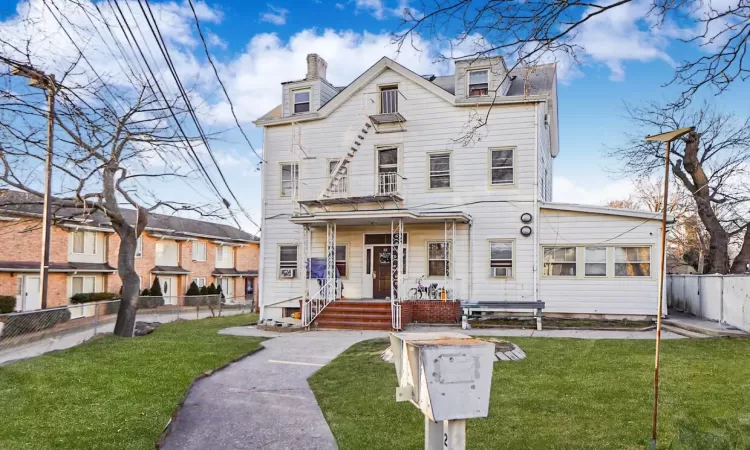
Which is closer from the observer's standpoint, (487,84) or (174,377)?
(174,377)

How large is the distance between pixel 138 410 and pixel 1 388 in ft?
7.87

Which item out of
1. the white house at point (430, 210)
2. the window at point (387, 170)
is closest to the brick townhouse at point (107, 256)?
the white house at point (430, 210)

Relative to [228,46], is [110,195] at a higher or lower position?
lower

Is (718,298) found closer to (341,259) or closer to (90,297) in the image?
(341,259)

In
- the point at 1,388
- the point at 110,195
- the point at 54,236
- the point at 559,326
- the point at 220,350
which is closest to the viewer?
the point at 1,388

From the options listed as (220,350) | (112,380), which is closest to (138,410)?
(112,380)

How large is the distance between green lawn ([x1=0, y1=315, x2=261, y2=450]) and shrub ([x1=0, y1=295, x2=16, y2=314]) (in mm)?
15436

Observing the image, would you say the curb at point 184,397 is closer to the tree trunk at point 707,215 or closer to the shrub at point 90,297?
the tree trunk at point 707,215

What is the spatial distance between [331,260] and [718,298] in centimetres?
1172

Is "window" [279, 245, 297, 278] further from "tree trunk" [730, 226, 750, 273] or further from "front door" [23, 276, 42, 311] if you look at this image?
"tree trunk" [730, 226, 750, 273]

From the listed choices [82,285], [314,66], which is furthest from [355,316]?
[82,285]

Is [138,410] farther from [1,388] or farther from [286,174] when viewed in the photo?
[286,174]

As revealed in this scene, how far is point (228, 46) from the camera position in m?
10.6

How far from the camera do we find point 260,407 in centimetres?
791
